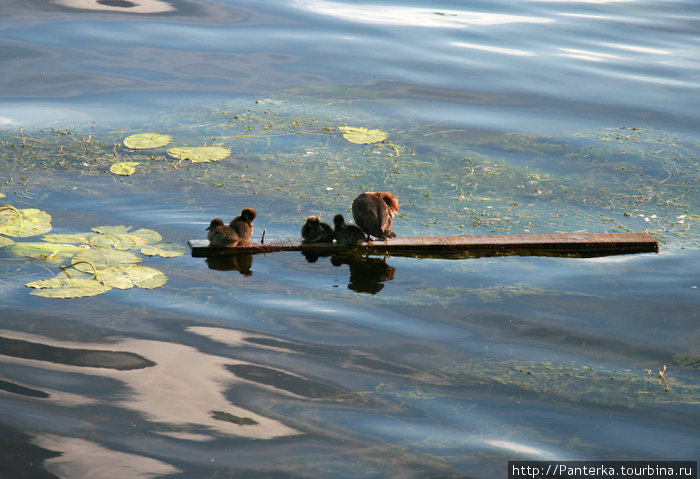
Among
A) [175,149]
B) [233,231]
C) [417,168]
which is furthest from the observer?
[175,149]

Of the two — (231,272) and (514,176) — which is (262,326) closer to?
(231,272)

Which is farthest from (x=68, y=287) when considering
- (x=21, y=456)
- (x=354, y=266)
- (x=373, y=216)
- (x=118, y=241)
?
(x=373, y=216)

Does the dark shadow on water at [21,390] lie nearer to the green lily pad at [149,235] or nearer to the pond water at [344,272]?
the pond water at [344,272]

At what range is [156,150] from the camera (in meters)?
7.84

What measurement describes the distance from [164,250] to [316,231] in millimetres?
1100

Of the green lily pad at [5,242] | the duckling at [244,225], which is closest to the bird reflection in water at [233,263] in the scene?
the duckling at [244,225]

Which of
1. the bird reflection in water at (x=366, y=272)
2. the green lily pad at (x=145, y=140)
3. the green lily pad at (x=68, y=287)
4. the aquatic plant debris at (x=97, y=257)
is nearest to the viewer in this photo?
the green lily pad at (x=68, y=287)

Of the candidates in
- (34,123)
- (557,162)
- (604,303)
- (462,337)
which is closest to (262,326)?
(462,337)

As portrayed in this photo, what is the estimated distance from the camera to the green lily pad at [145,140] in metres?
7.87

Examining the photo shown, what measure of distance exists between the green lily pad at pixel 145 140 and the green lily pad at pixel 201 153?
213 millimetres

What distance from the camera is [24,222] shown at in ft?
19.5

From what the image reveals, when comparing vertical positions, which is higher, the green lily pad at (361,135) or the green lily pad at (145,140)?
the green lily pad at (361,135)

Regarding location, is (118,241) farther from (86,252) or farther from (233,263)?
(233,263)

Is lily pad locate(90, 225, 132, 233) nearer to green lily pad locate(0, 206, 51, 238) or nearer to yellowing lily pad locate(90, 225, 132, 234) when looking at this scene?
yellowing lily pad locate(90, 225, 132, 234)
